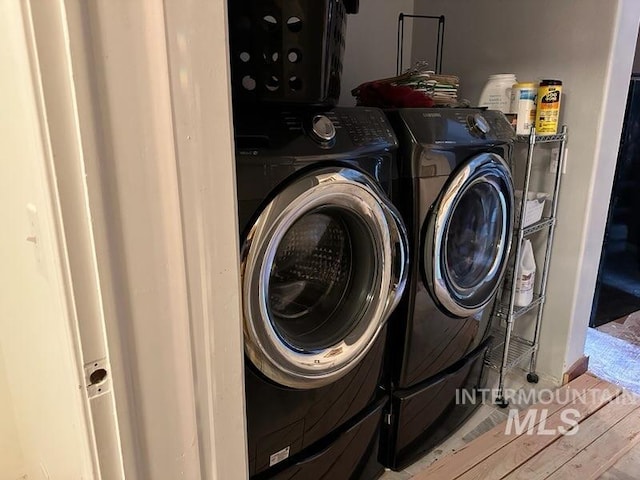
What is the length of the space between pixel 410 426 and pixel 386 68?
1634mm

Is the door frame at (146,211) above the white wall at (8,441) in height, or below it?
above

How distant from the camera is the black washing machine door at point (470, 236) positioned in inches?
55.9

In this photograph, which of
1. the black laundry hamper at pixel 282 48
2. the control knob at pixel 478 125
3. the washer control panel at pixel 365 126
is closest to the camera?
the black laundry hamper at pixel 282 48

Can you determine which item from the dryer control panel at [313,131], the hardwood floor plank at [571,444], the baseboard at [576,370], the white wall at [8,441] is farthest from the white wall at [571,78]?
the white wall at [8,441]

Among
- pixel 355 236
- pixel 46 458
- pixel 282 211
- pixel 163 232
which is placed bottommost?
pixel 46 458

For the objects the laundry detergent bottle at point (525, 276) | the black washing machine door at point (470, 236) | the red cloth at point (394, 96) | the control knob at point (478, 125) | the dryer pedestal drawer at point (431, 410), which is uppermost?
the red cloth at point (394, 96)

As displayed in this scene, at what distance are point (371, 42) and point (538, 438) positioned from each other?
182cm

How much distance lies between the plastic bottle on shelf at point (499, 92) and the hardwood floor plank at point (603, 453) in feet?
4.21

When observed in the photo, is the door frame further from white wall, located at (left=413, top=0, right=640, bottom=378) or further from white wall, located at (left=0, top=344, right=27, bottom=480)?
white wall, located at (left=413, top=0, right=640, bottom=378)

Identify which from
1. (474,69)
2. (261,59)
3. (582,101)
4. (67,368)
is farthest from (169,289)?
(474,69)

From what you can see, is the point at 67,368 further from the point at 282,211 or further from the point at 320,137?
the point at 320,137

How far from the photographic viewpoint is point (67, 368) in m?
0.62

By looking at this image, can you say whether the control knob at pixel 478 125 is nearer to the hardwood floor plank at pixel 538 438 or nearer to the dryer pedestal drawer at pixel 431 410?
the dryer pedestal drawer at pixel 431 410

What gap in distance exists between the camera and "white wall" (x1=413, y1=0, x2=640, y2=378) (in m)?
1.72
